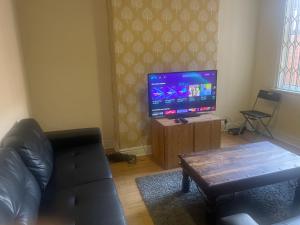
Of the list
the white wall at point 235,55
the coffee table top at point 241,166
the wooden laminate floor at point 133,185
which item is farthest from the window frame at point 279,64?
the coffee table top at point 241,166

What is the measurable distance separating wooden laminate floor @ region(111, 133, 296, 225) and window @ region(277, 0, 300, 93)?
117cm

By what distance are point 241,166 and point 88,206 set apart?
137 cm

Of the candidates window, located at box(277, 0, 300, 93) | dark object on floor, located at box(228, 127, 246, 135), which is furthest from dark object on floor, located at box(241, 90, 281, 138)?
window, located at box(277, 0, 300, 93)

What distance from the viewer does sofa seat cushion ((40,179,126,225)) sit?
1.44 m

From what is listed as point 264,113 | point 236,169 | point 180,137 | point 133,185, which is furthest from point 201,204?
point 264,113

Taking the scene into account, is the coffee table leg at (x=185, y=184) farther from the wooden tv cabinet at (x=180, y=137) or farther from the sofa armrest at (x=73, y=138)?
the sofa armrest at (x=73, y=138)

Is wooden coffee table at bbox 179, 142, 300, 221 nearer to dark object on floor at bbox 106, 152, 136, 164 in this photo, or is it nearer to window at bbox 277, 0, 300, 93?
dark object on floor at bbox 106, 152, 136, 164

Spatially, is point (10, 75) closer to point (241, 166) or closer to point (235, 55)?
point (241, 166)

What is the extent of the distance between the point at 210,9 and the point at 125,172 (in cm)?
256

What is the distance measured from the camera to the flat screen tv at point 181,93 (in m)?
3.04

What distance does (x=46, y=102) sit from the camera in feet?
10.3

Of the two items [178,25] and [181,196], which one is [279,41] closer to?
[178,25]

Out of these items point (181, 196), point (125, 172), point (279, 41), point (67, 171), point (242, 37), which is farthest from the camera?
point (242, 37)

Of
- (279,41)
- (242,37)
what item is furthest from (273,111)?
(242,37)
